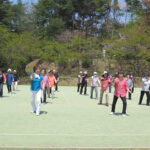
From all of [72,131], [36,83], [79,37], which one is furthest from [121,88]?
[79,37]

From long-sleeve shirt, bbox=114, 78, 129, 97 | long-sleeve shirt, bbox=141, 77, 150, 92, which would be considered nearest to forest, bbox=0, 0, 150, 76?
long-sleeve shirt, bbox=141, 77, 150, 92

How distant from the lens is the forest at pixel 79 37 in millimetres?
34812

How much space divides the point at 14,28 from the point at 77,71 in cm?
1713

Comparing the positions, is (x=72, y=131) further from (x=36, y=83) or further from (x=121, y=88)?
(x=121, y=88)

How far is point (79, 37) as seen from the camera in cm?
4125

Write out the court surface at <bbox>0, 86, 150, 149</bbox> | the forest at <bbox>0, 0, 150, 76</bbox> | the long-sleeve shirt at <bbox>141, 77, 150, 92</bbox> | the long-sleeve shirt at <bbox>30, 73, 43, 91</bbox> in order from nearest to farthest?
the court surface at <bbox>0, 86, 150, 149</bbox>
the long-sleeve shirt at <bbox>30, 73, 43, 91</bbox>
the long-sleeve shirt at <bbox>141, 77, 150, 92</bbox>
the forest at <bbox>0, 0, 150, 76</bbox>

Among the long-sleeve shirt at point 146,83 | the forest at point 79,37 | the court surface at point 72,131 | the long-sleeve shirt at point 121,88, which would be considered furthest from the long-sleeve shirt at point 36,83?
the forest at point 79,37

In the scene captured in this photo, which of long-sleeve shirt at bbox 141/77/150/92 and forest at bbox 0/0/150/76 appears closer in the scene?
long-sleeve shirt at bbox 141/77/150/92

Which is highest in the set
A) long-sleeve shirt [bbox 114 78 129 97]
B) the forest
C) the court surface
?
the forest

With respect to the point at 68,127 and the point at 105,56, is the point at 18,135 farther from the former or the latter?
the point at 105,56

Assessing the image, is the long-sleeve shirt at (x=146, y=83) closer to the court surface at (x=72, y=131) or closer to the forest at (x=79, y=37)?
the court surface at (x=72, y=131)

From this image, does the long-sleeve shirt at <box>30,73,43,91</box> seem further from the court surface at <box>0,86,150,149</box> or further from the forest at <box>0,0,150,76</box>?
the forest at <box>0,0,150,76</box>

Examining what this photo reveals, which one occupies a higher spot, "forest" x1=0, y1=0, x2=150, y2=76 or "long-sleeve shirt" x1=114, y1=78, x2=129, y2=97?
"forest" x1=0, y1=0, x2=150, y2=76

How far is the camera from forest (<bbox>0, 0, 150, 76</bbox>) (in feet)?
114
